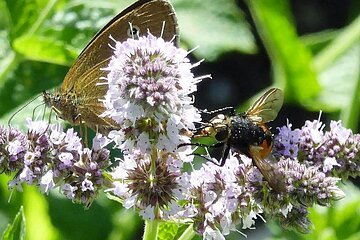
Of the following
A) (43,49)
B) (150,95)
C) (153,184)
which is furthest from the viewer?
(43,49)

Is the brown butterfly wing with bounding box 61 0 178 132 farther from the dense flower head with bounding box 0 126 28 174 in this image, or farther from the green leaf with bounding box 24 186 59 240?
the green leaf with bounding box 24 186 59 240

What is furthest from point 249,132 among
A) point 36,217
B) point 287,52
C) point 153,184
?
point 287,52

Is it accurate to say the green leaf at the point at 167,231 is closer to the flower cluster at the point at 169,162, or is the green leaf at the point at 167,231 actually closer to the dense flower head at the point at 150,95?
the flower cluster at the point at 169,162

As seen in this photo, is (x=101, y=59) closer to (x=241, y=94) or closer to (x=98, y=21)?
(x=98, y=21)

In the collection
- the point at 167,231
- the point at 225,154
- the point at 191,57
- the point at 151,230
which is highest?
the point at 225,154

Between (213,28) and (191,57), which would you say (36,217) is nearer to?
(213,28)

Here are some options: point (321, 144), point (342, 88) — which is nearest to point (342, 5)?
point (342, 88)
